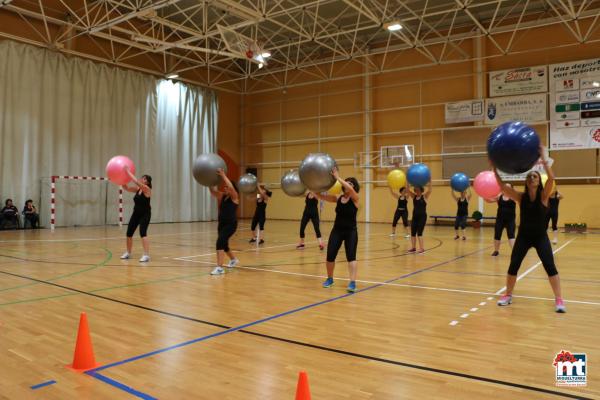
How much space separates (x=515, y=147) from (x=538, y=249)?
128cm

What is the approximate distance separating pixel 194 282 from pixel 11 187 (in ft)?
40.6

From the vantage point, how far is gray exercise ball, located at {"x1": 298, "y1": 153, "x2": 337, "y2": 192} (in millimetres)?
5586

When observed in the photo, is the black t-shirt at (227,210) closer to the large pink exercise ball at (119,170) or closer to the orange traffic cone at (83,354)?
the large pink exercise ball at (119,170)

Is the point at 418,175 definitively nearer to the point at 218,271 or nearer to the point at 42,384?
the point at 218,271

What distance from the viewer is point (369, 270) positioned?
7.56 meters

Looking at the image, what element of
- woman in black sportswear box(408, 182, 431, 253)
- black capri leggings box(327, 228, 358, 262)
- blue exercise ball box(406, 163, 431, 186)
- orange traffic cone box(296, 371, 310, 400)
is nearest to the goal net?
woman in black sportswear box(408, 182, 431, 253)

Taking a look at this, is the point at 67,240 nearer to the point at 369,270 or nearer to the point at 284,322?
the point at 369,270

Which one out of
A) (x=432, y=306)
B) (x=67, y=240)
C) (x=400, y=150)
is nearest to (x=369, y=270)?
(x=432, y=306)

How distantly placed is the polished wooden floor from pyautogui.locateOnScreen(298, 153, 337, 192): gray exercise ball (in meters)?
1.36

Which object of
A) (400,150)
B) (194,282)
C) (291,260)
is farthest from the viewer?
(400,150)

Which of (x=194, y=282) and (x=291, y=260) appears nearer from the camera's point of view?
(x=194, y=282)

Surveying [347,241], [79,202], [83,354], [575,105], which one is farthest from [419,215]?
[79,202]

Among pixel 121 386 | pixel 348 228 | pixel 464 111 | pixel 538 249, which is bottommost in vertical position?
pixel 121 386

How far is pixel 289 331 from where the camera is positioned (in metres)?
4.12
